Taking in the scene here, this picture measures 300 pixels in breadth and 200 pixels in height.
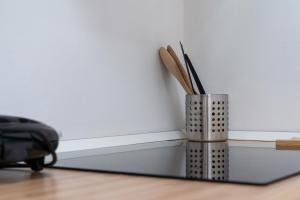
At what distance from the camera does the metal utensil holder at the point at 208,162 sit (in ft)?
2.31

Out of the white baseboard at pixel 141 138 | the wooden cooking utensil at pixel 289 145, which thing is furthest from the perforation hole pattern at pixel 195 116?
the wooden cooking utensil at pixel 289 145

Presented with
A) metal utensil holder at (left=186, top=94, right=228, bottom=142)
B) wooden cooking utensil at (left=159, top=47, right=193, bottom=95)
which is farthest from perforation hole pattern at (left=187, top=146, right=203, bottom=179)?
wooden cooking utensil at (left=159, top=47, right=193, bottom=95)

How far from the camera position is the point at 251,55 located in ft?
4.77

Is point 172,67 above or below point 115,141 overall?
above

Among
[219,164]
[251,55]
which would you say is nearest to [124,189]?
[219,164]

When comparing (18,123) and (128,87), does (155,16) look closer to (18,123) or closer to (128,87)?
(128,87)

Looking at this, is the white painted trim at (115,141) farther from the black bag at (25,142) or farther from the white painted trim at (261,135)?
the black bag at (25,142)

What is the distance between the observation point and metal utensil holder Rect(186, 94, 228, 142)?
1330mm

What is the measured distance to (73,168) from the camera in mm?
789

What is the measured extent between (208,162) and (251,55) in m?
0.67

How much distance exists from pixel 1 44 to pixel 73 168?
30cm

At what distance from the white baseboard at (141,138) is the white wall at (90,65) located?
19 mm

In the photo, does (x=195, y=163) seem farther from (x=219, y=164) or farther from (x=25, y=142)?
(x=25, y=142)

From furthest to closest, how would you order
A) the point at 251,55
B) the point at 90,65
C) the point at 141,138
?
Result: the point at 251,55 < the point at 141,138 < the point at 90,65
